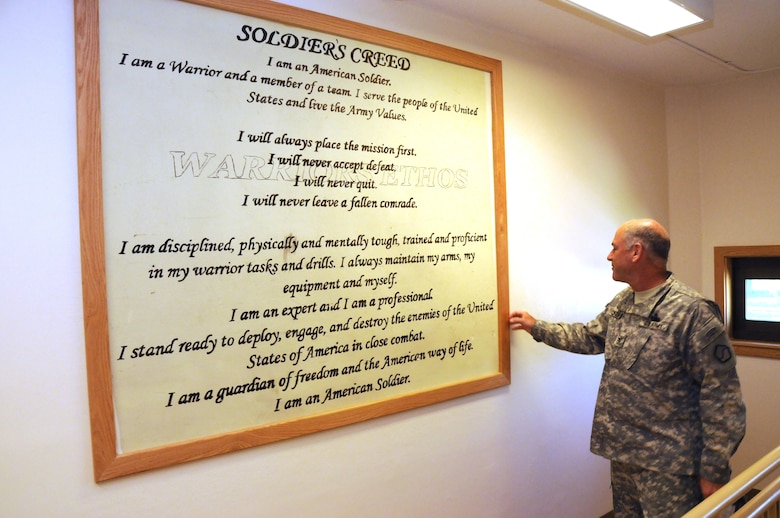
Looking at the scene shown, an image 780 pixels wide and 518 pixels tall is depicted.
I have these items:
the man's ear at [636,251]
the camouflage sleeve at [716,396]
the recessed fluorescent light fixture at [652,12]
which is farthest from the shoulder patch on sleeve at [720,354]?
the recessed fluorescent light fixture at [652,12]

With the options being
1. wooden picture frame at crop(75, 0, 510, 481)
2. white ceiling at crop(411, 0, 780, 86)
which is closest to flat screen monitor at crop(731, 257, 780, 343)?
white ceiling at crop(411, 0, 780, 86)

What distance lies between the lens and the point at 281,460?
1687mm

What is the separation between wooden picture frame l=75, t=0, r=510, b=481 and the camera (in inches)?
55.7

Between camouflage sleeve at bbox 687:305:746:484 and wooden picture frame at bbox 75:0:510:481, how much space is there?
800 mm

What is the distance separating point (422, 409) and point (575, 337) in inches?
30.2

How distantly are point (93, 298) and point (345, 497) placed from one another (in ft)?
3.43

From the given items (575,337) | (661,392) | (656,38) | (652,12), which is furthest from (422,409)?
(656,38)

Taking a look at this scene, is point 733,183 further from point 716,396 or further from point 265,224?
point 265,224

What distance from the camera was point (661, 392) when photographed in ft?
6.53

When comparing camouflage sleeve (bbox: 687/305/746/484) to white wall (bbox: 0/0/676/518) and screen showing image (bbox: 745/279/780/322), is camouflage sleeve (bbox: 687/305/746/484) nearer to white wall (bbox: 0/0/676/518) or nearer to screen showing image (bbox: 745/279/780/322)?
white wall (bbox: 0/0/676/518)

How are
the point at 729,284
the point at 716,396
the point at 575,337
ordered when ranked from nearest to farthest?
the point at 716,396 < the point at 575,337 < the point at 729,284

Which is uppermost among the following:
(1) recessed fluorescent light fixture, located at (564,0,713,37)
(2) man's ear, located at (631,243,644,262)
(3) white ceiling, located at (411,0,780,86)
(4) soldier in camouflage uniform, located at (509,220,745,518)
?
(3) white ceiling, located at (411,0,780,86)

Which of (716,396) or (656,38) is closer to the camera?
(716,396)

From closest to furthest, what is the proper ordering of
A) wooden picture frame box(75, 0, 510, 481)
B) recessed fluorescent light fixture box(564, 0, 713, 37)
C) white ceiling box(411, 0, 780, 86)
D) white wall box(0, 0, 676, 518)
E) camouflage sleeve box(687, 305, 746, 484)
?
white wall box(0, 0, 676, 518)
wooden picture frame box(75, 0, 510, 481)
camouflage sleeve box(687, 305, 746, 484)
recessed fluorescent light fixture box(564, 0, 713, 37)
white ceiling box(411, 0, 780, 86)
